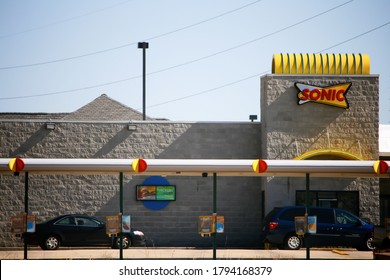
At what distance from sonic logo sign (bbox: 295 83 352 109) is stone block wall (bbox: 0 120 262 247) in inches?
109

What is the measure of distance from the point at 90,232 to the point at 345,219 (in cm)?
952

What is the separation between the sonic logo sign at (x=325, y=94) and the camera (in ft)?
98.1

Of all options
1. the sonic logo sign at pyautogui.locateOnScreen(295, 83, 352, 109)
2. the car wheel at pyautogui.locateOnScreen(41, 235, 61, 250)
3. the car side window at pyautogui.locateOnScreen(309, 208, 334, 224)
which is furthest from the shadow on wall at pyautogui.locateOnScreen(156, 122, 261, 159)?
the car wheel at pyautogui.locateOnScreen(41, 235, 61, 250)

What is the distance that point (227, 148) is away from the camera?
31188mm

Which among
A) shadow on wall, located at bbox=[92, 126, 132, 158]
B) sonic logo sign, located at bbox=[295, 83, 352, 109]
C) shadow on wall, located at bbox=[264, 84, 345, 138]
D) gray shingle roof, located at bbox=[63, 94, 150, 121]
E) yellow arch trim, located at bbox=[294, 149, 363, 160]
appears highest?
gray shingle roof, located at bbox=[63, 94, 150, 121]

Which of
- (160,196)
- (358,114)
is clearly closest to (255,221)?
(160,196)

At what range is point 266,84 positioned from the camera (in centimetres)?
3008

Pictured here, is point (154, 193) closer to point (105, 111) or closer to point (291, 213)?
point (291, 213)

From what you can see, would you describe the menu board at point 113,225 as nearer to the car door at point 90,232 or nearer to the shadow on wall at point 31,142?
the car door at point 90,232

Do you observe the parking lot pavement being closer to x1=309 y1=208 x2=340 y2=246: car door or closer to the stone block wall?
x1=309 y1=208 x2=340 y2=246: car door

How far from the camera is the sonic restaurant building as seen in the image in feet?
98.2

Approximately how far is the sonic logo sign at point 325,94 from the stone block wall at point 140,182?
2.76 metres

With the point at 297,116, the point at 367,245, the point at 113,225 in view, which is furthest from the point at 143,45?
the point at 113,225

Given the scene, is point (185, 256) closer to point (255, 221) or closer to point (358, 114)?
point (255, 221)
